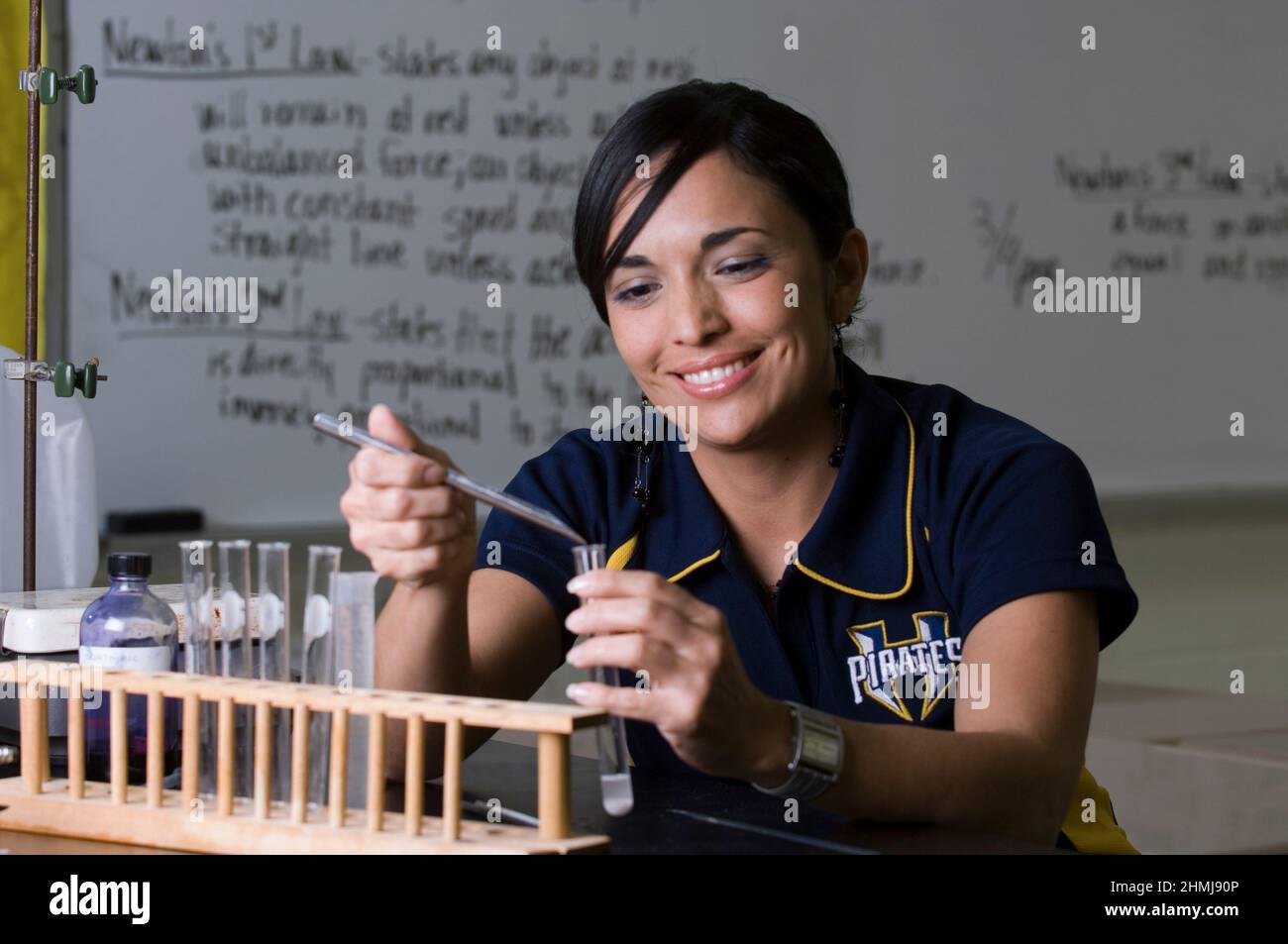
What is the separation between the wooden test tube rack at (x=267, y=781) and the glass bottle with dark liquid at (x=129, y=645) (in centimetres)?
6

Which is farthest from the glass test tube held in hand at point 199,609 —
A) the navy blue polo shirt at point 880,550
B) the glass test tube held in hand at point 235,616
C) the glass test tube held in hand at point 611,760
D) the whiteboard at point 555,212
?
the whiteboard at point 555,212

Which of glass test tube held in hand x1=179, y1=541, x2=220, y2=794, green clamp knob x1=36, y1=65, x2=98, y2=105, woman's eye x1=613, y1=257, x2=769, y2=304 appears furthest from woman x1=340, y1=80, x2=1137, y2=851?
green clamp knob x1=36, y1=65, x2=98, y2=105

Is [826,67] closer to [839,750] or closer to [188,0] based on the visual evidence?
[188,0]

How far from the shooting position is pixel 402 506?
111 centimetres

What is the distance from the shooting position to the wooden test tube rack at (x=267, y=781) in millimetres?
926

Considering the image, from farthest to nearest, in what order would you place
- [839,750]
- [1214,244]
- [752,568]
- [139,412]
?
1. [1214,244]
2. [139,412]
3. [752,568]
4. [839,750]

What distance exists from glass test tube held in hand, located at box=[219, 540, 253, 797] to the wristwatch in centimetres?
38

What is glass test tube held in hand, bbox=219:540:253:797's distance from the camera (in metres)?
1.12

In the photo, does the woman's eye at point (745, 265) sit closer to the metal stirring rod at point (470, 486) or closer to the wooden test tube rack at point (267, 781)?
the metal stirring rod at point (470, 486)

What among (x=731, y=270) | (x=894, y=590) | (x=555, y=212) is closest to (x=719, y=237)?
(x=731, y=270)
